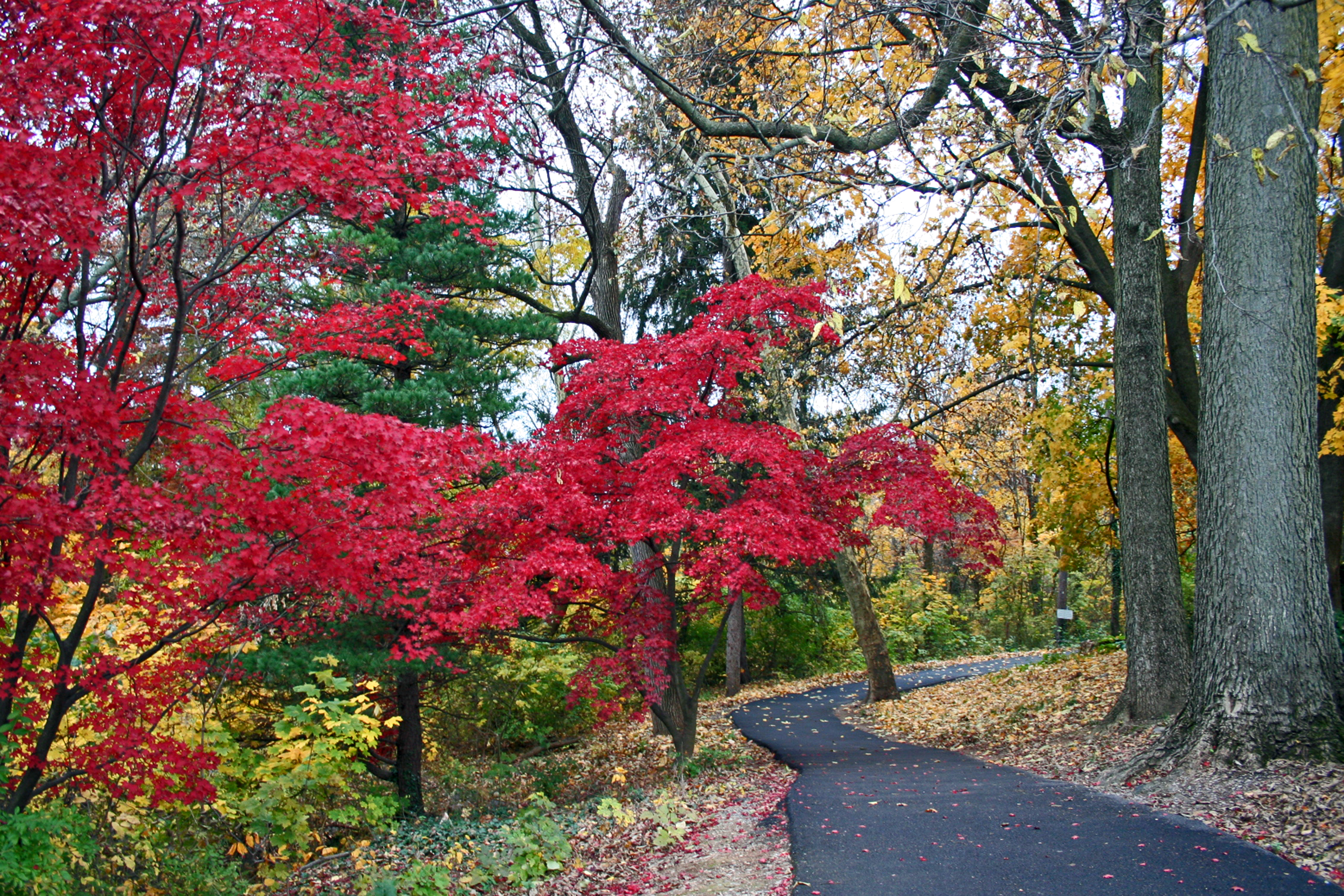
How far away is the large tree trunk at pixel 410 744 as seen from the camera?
8.66 meters

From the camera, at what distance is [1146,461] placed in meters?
7.25

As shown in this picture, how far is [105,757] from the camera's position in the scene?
14.1ft

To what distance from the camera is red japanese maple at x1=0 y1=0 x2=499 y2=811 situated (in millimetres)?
3531

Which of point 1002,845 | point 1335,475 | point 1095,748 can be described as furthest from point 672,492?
point 1335,475

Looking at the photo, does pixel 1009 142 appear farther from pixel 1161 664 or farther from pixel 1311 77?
pixel 1161 664

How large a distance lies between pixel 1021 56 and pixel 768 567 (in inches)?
434

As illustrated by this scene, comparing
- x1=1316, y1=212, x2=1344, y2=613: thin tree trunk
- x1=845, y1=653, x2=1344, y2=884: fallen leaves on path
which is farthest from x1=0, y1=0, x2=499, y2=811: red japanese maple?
x1=1316, y1=212, x2=1344, y2=613: thin tree trunk

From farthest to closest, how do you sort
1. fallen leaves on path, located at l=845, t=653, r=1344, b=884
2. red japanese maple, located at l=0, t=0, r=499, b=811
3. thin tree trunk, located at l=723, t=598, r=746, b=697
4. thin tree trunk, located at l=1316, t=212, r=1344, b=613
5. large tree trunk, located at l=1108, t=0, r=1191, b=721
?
thin tree trunk, located at l=723, t=598, r=746, b=697, thin tree trunk, located at l=1316, t=212, r=1344, b=613, large tree trunk, located at l=1108, t=0, r=1191, b=721, fallen leaves on path, located at l=845, t=653, r=1344, b=884, red japanese maple, located at l=0, t=0, r=499, b=811

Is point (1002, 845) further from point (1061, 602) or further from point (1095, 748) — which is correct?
point (1061, 602)

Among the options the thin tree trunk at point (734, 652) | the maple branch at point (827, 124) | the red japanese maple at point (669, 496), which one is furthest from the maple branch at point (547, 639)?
the thin tree trunk at point (734, 652)

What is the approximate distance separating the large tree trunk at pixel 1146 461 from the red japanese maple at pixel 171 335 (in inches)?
222

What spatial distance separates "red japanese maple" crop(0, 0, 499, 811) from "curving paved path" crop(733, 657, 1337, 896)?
10.6 ft

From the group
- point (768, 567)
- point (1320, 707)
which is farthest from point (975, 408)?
point (1320, 707)

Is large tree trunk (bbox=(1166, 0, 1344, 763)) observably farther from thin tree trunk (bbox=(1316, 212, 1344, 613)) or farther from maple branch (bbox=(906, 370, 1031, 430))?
maple branch (bbox=(906, 370, 1031, 430))
